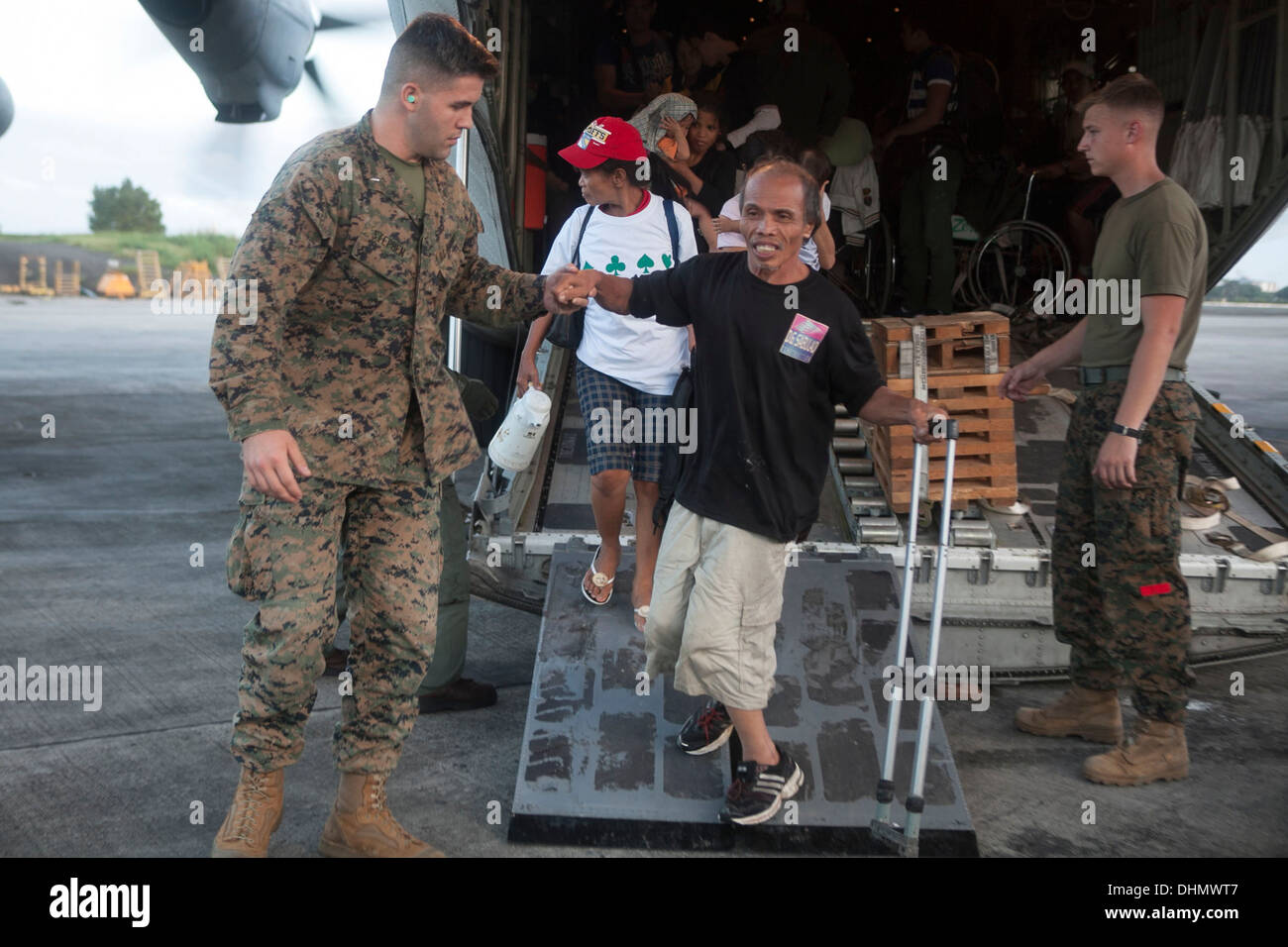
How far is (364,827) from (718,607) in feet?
3.86

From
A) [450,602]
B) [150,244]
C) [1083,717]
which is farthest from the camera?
[150,244]

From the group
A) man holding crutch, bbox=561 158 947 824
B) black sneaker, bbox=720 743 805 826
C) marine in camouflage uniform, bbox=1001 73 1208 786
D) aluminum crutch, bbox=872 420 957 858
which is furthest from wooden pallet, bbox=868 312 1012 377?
black sneaker, bbox=720 743 805 826

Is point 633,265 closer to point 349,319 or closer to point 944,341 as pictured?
point 349,319

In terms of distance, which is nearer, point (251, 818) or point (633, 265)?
point (251, 818)

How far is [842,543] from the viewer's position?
5.11 metres

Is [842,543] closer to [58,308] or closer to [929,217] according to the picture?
[929,217]

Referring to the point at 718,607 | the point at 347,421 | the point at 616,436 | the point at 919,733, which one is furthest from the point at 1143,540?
the point at 347,421

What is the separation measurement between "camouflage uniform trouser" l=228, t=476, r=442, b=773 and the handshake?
0.66 metres

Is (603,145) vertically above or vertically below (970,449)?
above

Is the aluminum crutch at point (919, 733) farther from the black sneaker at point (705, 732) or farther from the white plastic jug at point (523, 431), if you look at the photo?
the white plastic jug at point (523, 431)

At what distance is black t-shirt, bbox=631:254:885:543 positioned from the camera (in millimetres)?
3271

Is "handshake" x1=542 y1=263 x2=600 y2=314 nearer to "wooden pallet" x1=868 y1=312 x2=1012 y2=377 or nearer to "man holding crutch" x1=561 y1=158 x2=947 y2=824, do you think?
→ "man holding crutch" x1=561 y1=158 x2=947 y2=824

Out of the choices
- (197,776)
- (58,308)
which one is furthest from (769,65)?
(58,308)

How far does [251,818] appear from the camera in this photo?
10.0 ft
